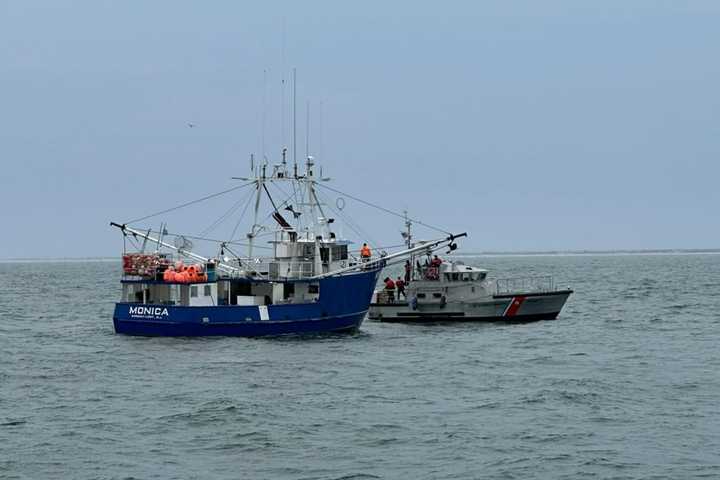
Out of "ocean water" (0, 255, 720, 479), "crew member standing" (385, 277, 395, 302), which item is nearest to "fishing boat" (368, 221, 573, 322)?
"crew member standing" (385, 277, 395, 302)

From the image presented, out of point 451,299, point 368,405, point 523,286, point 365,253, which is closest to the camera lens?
point 368,405

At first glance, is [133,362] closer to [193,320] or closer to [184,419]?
[193,320]

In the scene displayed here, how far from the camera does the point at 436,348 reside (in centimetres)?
5403

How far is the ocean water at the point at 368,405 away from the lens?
2917 centimetres

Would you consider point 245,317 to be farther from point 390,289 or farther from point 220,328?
point 390,289

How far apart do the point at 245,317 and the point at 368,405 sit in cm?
1947

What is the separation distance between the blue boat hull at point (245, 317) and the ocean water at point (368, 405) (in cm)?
87

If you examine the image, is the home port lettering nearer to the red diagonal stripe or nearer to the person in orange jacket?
the person in orange jacket

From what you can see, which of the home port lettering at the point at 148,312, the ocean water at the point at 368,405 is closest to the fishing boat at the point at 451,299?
the ocean water at the point at 368,405

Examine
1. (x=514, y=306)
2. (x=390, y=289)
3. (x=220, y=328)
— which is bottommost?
(x=220, y=328)

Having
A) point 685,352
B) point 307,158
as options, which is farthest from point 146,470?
point 307,158

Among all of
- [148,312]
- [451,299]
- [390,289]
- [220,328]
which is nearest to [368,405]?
[220,328]

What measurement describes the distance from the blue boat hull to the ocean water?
0.87m

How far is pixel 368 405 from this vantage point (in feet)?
123
